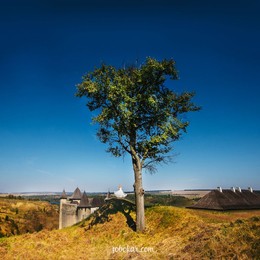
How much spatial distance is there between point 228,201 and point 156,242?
91.4 ft

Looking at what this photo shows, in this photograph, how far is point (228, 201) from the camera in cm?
3466

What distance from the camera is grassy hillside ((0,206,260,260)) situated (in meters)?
8.27

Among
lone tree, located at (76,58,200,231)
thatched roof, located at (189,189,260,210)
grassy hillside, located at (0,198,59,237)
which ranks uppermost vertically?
lone tree, located at (76,58,200,231)

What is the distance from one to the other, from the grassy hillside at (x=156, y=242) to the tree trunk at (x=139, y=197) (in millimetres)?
605

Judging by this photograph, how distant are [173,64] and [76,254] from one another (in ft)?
39.8

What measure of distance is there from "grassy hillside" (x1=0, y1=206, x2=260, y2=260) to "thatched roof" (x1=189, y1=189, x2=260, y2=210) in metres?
22.0

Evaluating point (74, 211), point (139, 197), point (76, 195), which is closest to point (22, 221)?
point (76, 195)

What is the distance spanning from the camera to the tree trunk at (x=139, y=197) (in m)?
13.5

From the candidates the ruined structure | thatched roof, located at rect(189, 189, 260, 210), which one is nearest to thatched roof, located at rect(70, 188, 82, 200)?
the ruined structure

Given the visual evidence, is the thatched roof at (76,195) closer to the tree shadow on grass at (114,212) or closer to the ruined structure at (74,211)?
the ruined structure at (74,211)

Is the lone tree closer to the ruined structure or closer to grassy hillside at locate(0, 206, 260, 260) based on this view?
grassy hillside at locate(0, 206, 260, 260)

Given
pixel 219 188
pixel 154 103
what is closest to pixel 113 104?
pixel 154 103

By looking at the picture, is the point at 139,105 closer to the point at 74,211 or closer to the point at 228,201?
the point at 228,201

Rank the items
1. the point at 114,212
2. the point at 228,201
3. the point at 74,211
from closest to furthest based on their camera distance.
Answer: the point at 114,212 < the point at 228,201 < the point at 74,211
